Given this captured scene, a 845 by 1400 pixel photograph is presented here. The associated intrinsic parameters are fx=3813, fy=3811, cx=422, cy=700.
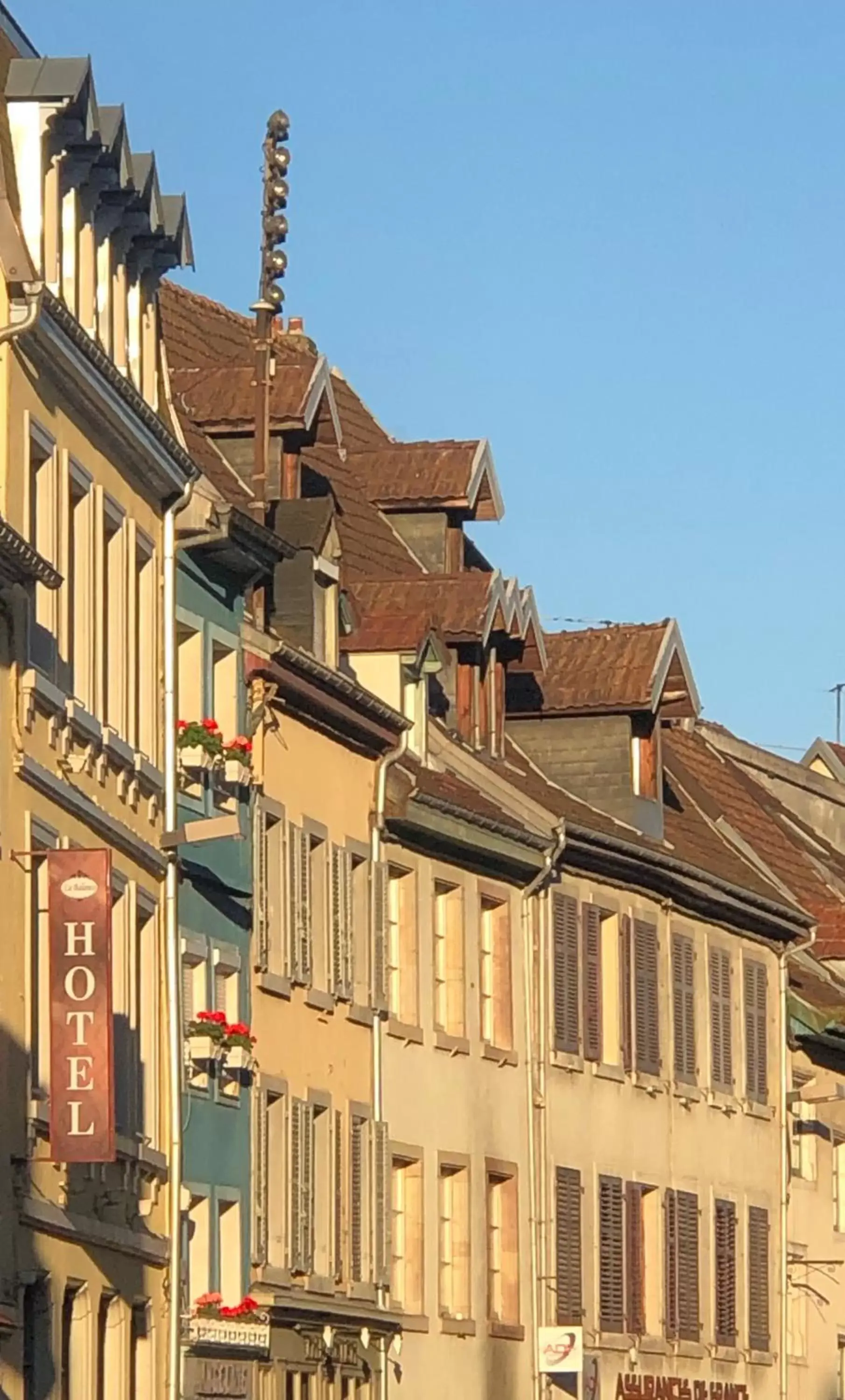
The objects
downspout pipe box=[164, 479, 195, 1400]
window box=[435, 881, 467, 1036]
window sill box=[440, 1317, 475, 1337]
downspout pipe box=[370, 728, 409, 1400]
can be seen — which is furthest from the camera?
window box=[435, 881, 467, 1036]

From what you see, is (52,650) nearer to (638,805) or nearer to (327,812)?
(327,812)

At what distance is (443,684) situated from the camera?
43188mm

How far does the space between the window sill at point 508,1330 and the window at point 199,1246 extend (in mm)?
6693

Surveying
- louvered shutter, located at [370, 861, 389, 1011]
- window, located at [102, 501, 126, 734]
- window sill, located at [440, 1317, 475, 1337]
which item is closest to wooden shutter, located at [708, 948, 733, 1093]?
window sill, located at [440, 1317, 475, 1337]

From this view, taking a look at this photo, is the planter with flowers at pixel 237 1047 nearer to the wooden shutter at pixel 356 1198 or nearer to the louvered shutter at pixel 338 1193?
the louvered shutter at pixel 338 1193

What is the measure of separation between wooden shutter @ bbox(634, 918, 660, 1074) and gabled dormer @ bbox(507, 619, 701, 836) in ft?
5.21

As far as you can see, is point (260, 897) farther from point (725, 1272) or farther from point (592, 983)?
point (725, 1272)

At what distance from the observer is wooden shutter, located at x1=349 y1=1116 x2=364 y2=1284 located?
37.8 m

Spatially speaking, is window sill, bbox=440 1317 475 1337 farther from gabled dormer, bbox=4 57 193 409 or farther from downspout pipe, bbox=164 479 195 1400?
gabled dormer, bbox=4 57 193 409

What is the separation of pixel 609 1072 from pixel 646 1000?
1817 millimetres

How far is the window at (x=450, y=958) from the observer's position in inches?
A: 1588

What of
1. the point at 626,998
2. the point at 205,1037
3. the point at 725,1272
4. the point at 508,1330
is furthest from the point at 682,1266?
the point at 205,1037

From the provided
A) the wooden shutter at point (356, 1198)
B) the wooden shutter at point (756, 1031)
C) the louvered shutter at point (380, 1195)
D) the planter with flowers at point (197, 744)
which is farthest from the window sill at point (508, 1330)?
the planter with flowers at point (197, 744)

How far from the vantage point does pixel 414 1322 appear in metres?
38.8
